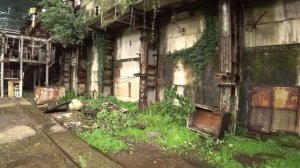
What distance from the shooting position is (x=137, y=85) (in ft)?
46.4

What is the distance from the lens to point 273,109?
8562 mm

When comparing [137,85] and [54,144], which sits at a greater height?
[137,85]

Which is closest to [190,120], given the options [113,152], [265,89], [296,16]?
[265,89]

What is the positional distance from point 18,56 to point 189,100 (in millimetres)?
16110

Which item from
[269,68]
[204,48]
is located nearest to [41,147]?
[204,48]

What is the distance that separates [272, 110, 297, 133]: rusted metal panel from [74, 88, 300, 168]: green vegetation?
294 mm

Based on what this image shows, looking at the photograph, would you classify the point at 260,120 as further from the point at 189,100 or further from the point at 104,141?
the point at 104,141

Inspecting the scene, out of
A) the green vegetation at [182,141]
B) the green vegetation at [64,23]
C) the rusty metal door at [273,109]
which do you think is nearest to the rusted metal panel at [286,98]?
the rusty metal door at [273,109]

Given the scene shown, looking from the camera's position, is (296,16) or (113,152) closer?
(113,152)

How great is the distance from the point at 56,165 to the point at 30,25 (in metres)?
24.6

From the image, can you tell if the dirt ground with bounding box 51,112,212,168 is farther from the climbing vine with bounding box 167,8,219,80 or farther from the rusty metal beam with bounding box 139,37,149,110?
the rusty metal beam with bounding box 139,37,149,110

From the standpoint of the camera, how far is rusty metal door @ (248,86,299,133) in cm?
809

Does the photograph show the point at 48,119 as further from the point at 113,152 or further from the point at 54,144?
the point at 113,152

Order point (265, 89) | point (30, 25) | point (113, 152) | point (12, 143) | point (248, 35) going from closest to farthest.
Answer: point (113, 152) < point (12, 143) < point (265, 89) < point (248, 35) < point (30, 25)
